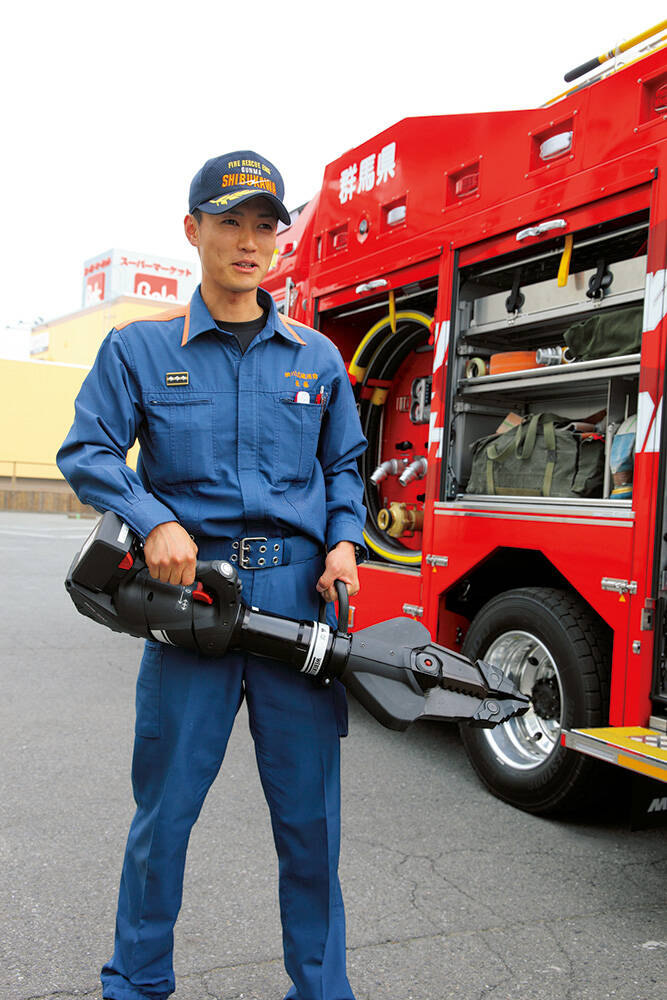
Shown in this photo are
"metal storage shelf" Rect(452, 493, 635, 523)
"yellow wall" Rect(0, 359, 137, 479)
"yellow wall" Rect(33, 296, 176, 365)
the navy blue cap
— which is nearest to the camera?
the navy blue cap

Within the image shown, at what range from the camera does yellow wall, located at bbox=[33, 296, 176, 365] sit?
4100 cm

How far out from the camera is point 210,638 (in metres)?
1.91

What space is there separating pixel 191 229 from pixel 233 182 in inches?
7.9

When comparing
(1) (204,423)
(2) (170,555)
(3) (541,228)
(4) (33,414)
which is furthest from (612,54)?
(4) (33,414)

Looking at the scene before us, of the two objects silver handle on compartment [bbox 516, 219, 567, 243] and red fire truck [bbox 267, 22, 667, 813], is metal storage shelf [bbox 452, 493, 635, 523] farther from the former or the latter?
silver handle on compartment [bbox 516, 219, 567, 243]

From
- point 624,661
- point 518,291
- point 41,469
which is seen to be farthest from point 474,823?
point 41,469

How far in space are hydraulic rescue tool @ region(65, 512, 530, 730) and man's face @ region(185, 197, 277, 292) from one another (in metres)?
0.63

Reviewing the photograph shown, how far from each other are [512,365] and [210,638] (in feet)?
8.90

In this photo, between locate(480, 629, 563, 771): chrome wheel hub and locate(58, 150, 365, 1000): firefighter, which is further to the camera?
locate(480, 629, 563, 771): chrome wheel hub

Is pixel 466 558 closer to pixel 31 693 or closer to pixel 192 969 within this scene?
pixel 192 969

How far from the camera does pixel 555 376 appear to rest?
3.96 metres

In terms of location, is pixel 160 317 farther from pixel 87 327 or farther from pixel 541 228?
pixel 87 327

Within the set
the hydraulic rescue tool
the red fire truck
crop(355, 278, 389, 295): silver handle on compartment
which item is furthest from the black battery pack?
crop(355, 278, 389, 295): silver handle on compartment

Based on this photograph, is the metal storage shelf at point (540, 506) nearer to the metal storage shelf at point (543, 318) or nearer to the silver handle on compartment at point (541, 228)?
the metal storage shelf at point (543, 318)
